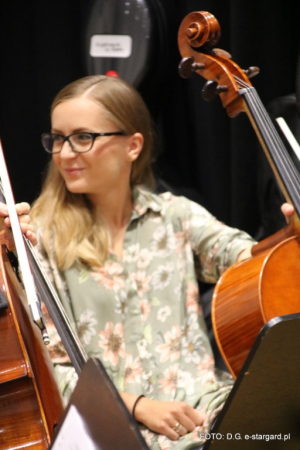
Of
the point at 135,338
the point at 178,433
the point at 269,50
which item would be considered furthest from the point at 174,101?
the point at 178,433

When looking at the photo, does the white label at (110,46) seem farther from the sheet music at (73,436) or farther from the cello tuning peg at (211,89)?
the sheet music at (73,436)

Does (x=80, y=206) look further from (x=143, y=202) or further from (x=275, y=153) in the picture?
(x=275, y=153)

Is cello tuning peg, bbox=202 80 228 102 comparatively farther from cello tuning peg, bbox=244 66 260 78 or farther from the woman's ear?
the woman's ear

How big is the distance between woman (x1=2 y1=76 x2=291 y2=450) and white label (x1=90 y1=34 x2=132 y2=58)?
0.28m

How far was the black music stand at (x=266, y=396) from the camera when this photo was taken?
84cm

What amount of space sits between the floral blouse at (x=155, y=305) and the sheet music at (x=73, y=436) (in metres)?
0.75

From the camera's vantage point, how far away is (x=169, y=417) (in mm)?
1434

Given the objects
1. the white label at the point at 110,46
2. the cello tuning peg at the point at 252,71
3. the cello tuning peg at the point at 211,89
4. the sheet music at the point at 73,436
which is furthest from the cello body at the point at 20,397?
the white label at the point at 110,46

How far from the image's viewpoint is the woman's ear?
5.55 ft

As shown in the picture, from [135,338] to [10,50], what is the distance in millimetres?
1074

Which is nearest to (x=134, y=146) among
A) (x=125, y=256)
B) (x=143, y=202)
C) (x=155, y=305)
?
(x=143, y=202)

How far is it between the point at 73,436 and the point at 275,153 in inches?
34.0

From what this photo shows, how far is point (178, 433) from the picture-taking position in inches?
56.8

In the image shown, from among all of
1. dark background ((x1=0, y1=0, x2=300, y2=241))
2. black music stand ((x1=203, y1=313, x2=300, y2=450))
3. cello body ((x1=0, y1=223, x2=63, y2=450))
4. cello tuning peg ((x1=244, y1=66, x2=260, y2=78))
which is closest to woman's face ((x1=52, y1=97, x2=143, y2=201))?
cello tuning peg ((x1=244, y1=66, x2=260, y2=78))
